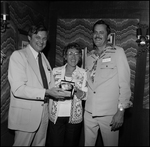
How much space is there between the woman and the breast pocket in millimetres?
278

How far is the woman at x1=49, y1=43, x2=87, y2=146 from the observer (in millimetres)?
2273

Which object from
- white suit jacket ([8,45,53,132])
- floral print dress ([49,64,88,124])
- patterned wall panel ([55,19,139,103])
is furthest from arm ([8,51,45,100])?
patterned wall panel ([55,19,139,103])

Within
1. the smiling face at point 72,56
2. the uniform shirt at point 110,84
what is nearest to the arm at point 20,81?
the smiling face at point 72,56

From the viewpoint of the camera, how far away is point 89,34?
340 cm

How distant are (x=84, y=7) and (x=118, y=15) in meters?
0.71

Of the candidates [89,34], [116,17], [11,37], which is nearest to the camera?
[11,37]

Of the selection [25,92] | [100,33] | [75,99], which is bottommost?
[75,99]

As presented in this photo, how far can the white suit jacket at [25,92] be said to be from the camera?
198cm

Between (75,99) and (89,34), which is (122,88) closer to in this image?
(75,99)

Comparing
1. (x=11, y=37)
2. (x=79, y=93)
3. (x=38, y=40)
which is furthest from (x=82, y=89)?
(x=11, y=37)

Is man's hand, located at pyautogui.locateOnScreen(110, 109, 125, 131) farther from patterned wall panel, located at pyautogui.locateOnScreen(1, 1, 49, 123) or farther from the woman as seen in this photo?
patterned wall panel, located at pyautogui.locateOnScreen(1, 1, 49, 123)

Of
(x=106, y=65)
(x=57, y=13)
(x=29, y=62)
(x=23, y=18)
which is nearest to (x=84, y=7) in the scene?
(x=57, y=13)

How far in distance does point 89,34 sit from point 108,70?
4.50 ft

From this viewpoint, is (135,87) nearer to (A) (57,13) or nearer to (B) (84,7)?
(B) (84,7)
